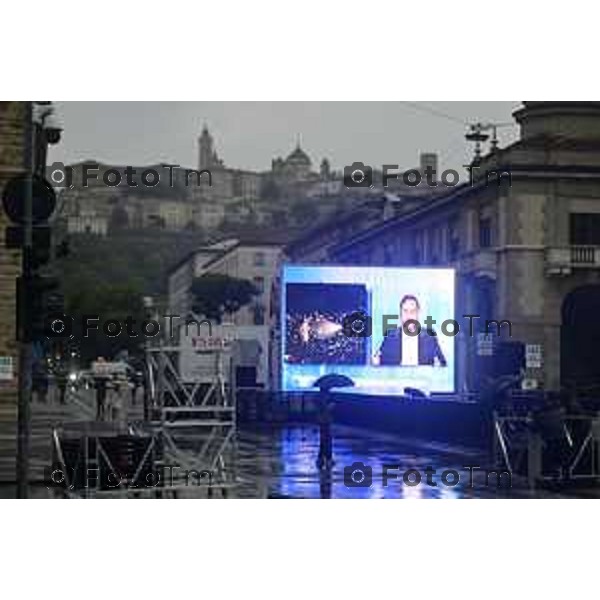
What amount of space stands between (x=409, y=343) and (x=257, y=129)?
2110mm

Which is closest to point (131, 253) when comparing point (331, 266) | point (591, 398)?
point (331, 266)

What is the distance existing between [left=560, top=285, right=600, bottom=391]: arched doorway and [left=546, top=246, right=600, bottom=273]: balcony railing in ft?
0.66

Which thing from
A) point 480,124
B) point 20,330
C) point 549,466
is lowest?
point 549,466

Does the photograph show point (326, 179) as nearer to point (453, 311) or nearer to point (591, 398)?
point (453, 311)

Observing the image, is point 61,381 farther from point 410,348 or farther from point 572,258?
point 572,258

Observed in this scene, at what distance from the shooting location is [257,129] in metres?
11.5

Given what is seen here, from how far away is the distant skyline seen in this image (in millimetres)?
11477

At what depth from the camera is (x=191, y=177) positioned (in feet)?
38.2

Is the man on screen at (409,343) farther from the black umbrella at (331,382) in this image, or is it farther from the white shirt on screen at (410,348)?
the black umbrella at (331,382)

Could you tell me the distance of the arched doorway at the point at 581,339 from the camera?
1195 centimetres

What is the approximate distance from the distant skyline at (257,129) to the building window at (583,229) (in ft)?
3.35
